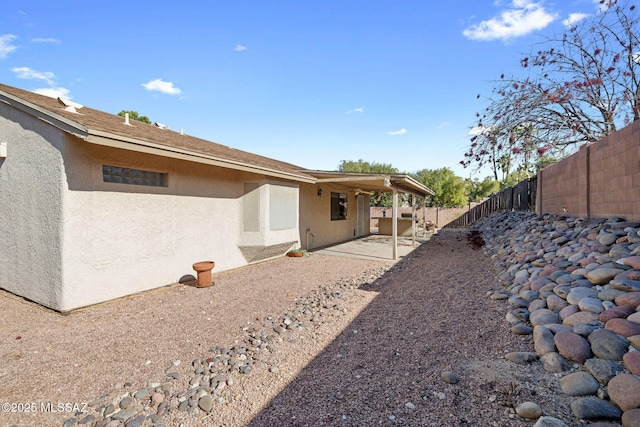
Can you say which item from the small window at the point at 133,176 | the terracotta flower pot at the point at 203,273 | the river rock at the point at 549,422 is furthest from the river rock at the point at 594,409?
the small window at the point at 133,176

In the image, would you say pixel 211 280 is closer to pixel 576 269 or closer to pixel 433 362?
pixel 433 362

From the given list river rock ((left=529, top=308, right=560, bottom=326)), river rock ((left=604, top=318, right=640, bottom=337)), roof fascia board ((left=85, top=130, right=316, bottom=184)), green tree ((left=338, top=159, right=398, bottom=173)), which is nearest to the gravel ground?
river rock ((left=529, top=308, right=560, bottom=326))

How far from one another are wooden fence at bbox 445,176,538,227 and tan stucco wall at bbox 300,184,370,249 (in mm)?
7381

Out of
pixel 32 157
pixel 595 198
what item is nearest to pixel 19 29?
pixel 32 157

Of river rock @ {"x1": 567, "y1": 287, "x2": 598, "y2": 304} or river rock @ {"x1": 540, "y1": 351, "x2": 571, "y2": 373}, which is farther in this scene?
river rock @ {"x1": 567, "y1": 287, "x2": 598, "y2": 304}

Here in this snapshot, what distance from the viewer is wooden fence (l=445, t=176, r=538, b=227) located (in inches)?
425

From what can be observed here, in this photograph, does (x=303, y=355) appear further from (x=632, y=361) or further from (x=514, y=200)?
(x=514, y=200)

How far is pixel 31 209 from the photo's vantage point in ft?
16.7

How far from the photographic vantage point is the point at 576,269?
161 inches

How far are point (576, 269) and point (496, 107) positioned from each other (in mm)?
6133

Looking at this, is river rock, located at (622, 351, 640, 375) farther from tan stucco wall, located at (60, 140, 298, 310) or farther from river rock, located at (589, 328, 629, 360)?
tan stucco wall, located at (60, 140, 298, 310)

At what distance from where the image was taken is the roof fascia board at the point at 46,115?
4.41 meters

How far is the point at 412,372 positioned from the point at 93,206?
18.3ft

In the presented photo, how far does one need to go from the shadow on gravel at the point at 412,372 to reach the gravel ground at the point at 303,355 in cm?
1
